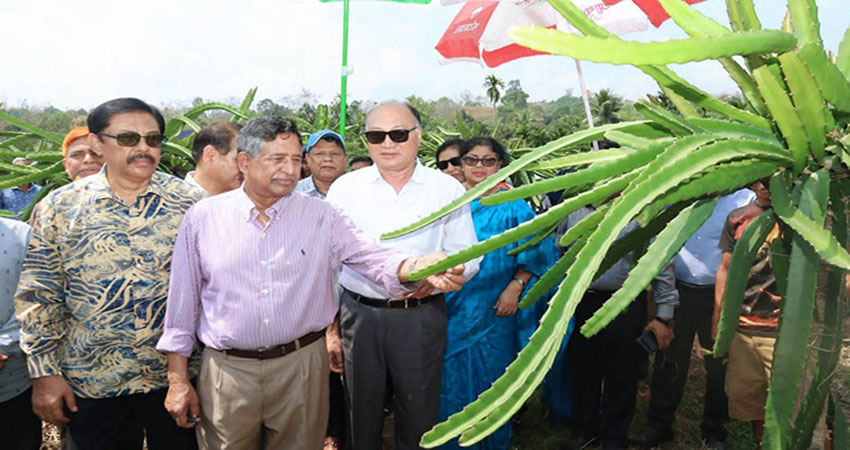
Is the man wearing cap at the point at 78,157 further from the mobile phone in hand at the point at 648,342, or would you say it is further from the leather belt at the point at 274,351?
the mobile phone in hand at the point at 648,342

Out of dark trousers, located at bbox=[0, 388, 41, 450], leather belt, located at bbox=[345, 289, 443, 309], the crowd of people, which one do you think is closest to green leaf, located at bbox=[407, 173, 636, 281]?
the crowd of people

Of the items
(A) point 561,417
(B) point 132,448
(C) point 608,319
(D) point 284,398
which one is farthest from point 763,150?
(A) point 561,417

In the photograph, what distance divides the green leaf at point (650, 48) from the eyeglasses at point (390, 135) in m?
2.02

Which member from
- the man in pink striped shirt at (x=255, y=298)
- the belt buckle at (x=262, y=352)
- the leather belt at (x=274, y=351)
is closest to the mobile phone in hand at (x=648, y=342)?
the man in pink striped shirt at (x=255, y=298)

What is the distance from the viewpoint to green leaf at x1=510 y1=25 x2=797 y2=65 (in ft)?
2.18

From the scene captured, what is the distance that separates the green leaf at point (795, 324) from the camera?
0.83 metres

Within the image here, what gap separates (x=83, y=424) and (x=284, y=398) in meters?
0.77

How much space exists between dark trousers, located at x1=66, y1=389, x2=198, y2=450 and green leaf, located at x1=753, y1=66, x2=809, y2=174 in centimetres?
233

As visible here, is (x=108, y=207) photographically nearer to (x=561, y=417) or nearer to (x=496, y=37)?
(x=561, y=417)

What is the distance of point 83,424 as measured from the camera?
7.11 feet

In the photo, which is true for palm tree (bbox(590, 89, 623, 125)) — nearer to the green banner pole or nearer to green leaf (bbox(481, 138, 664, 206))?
the green banner pole

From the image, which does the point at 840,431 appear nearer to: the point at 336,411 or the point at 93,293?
the point at 93,293

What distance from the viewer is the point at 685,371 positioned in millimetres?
3643

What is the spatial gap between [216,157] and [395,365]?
1.48 meters
